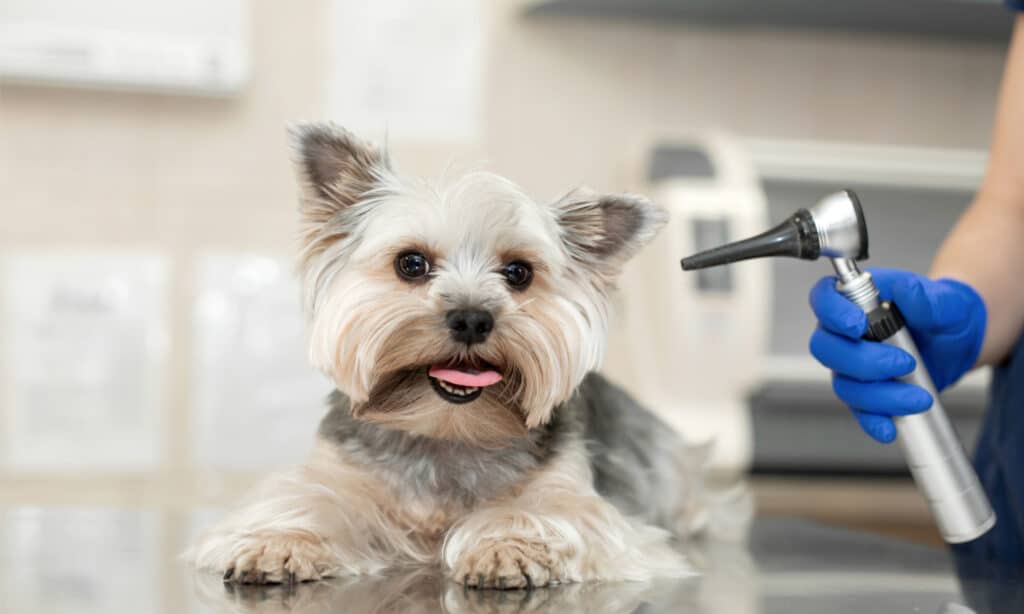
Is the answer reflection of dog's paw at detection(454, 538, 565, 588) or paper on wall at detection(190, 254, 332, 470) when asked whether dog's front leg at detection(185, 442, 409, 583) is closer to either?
reflection of dog's paw at detection(454, 538, 565, 588)

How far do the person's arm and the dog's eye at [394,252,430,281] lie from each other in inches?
30.0

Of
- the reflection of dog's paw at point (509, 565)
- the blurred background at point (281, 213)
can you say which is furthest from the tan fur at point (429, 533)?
the blurred background at point (281, 213)

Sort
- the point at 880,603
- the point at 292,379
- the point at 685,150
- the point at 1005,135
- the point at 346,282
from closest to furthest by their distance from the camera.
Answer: the point at 880,603 < the point at 346,282 < the point at 1005,135 < the point at 685,150 < the point at 292,379

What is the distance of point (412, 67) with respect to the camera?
2723 millimetres

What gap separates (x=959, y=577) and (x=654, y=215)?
473 millimetres

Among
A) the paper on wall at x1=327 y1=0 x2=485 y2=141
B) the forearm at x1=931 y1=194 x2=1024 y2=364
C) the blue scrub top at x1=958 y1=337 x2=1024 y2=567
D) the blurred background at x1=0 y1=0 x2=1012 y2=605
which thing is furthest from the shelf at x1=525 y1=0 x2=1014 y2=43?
the blue scrub top at x1=958 y1=337 x2=1024 y2=567

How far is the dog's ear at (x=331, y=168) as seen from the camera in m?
1.12

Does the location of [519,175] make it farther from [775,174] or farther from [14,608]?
[14,608]

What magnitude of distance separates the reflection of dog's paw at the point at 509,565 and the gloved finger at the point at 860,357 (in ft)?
1.21

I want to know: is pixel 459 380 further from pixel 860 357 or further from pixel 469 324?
pixel 860 357

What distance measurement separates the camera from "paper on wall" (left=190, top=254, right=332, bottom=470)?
2.56 metres

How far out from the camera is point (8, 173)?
250 centimetres

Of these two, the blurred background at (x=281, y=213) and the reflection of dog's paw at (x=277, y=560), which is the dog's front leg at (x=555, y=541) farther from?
the blurred background at (x=281, y=213)

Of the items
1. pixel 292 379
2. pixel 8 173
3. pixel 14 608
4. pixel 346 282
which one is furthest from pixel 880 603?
pixel 8 173
